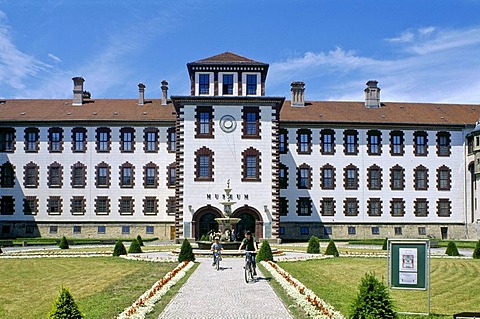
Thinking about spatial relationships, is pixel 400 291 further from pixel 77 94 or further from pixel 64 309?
pixel 77 94

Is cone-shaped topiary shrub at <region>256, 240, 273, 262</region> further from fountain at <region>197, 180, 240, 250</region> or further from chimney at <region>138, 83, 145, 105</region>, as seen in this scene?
chimney at <region>138, 83, 145, 105</region>

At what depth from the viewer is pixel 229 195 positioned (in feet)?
152

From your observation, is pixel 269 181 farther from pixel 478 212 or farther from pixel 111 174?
pixel 478 212

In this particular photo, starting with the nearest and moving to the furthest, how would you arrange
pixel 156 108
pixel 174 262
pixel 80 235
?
pixel 174 262 → pixel 80 235 → pixel 156 108

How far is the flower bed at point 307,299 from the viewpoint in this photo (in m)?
14.6

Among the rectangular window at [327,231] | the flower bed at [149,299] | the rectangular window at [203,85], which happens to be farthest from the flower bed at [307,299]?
the rectangular window at [327,231]

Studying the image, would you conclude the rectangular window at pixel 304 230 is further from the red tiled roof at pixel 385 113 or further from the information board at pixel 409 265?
the information board at pixel 409 265

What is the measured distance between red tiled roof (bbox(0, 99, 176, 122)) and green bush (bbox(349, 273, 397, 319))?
45.8 m

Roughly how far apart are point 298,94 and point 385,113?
29.3ft

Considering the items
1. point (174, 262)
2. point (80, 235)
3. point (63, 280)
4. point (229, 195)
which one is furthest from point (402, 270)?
point (80, 235)

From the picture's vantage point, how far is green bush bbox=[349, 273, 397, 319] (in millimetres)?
10852

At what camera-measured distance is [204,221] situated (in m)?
47.4

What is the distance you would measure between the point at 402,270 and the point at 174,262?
1646 cm

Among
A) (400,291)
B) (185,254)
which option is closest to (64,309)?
(400,291)
